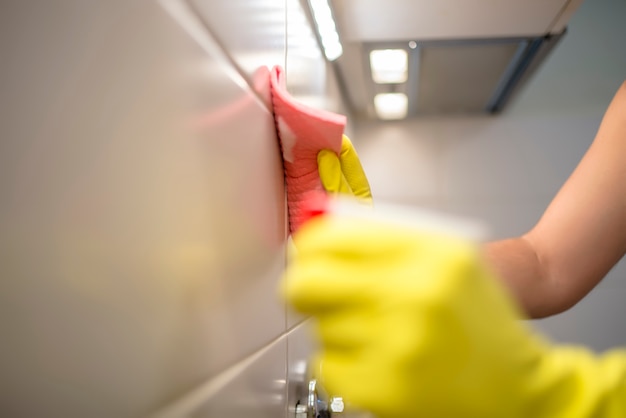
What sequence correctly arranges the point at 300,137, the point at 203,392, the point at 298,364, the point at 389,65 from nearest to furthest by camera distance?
the point at 203,392 < the point at 300,137 < the point at 298,364 < the point at 389,65

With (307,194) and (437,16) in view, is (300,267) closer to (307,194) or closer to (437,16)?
(307,194)

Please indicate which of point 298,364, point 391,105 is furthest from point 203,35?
point 391,105

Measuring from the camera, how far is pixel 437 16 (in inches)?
41.6

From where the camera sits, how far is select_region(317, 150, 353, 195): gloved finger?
0.66 metres

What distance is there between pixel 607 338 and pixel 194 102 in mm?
1489

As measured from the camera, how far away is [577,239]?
0.62 m

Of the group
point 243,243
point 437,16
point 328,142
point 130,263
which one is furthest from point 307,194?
point 437,16

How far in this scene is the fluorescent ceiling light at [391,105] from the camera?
150 cm

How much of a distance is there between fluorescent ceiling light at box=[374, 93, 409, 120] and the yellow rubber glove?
81 cm

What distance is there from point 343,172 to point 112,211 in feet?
1.41

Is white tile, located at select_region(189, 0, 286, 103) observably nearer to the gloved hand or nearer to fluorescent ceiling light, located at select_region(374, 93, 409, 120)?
the gloved hand

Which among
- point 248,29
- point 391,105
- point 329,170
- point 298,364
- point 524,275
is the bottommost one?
point 298,364

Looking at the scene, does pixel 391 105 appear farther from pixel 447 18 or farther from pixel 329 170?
pixel 329 170

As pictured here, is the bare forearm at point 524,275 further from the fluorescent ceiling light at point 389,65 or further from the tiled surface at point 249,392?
the fluorescent ceiling light at point 389,65
